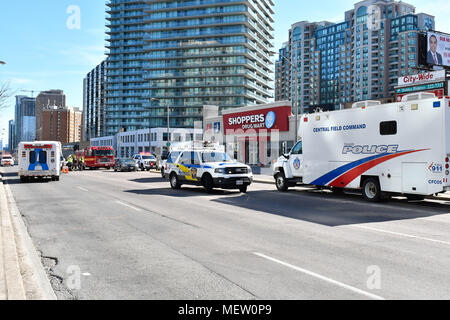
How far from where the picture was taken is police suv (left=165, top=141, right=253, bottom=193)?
1831 cm

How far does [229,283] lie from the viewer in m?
5.54

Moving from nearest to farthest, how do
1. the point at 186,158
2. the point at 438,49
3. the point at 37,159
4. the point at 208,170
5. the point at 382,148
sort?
the point at 382,148, the point at 208,170, the point at 186,158, the point at 37,159, the point at 438,49

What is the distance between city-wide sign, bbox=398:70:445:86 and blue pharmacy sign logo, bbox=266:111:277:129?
530 inches

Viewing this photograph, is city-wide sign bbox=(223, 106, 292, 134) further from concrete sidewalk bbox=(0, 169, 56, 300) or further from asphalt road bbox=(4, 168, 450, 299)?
concrete sidewalk bbox=(0, 169, 56, 300)

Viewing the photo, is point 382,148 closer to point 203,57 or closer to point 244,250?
point 244,250

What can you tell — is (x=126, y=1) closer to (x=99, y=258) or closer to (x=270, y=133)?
(x=270, y=133)

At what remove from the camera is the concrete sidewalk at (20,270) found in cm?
500

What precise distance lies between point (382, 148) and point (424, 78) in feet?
97.4

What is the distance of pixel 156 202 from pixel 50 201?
421cm

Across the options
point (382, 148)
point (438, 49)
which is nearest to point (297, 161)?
point (382, 148)

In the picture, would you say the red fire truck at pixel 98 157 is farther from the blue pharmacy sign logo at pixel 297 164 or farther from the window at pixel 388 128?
the window at pixel 388 128

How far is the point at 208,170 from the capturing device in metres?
18.7

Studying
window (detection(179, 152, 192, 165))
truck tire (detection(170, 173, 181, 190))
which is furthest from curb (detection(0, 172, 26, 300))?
truck tire (detection(170, 173, 181, 190))

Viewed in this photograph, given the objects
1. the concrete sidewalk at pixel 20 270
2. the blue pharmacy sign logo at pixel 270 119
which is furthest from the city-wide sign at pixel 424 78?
the concrete sidewalk at pixel 20 270
